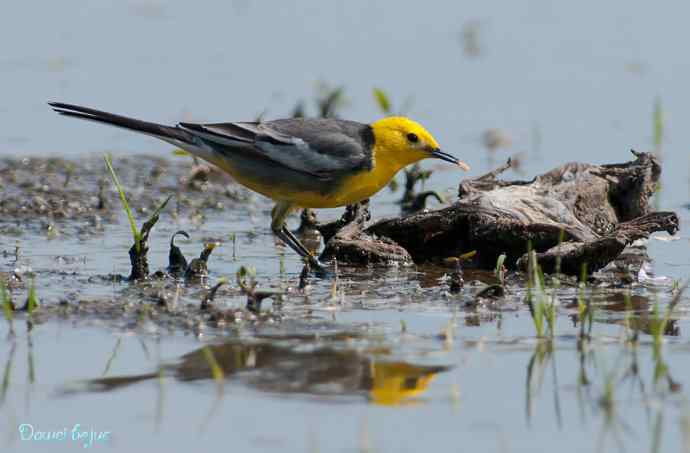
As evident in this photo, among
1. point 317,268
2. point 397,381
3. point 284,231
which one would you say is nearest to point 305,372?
point 397,381

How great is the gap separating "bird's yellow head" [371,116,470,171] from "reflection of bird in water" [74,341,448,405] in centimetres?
273

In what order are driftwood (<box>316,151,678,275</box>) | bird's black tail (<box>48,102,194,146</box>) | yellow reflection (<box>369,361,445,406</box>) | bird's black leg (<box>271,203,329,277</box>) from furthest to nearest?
bird's black leg (<box>271,203,329,277</box>) → driftwood (<box>316,151,678,275</box>) → bird's black tail (<box>48,102,194,146</box>) → yellow reflection (<box>369,361,445,406</box>)

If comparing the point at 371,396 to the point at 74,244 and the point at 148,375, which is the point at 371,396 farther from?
the point at 74,244

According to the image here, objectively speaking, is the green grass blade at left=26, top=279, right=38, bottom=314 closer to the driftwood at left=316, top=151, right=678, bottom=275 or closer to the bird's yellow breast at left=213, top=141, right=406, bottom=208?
the bird's yellow breast at left=213, top=141, right=406, bottom=208

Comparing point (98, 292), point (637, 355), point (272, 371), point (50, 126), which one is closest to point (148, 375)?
point (272, 371)

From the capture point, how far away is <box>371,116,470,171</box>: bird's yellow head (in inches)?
361

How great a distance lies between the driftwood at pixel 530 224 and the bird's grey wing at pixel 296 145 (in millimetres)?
535

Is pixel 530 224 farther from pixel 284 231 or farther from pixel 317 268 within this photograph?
pixel 284 231

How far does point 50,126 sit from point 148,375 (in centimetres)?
756

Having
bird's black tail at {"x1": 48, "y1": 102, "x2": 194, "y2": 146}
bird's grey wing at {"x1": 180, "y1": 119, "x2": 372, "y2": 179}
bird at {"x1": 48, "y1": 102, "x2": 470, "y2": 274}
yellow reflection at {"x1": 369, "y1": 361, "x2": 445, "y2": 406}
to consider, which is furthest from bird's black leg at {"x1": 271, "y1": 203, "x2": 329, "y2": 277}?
yellow reflection at {"x1": 369, "y1": 361, "x2": 445, "y2": 406}

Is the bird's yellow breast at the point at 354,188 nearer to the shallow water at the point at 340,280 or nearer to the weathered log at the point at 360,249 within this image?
the weathered log at the point at 360,249

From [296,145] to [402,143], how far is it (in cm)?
76

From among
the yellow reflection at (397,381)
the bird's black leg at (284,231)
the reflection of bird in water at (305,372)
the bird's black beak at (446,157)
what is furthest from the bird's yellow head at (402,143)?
the yellow reflection at (397,381)

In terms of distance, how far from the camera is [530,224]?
8.82 meters
